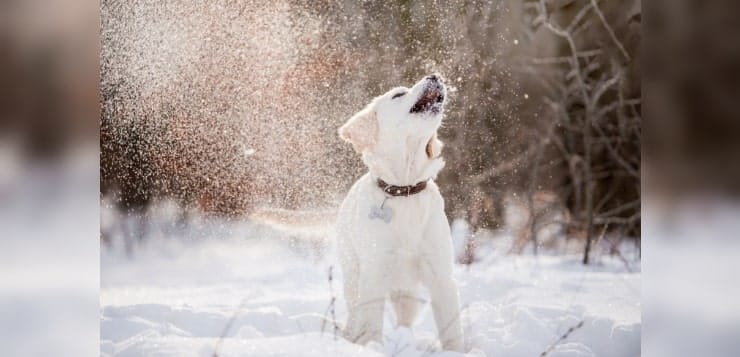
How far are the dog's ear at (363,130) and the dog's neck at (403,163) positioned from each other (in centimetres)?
3

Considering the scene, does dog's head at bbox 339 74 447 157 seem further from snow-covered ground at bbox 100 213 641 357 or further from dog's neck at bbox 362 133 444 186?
snow-covered ground at bbox 100 213 641 357

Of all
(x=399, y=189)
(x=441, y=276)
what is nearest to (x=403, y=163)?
(x=399, y=189)

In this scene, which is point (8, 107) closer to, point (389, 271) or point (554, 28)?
point (389, 271)

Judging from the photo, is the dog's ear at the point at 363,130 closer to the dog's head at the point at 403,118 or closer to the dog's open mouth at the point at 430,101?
the dog's head at the point at 403,118

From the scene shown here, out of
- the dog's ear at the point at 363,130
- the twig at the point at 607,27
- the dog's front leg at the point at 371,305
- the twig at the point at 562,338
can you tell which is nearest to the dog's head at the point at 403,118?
the dog's ear at the point at 363,130

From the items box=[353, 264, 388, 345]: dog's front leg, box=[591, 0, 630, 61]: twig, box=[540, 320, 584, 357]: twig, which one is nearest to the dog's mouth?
box=[353, 264, 388, 345]: dog's front leg

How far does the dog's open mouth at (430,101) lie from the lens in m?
1.85

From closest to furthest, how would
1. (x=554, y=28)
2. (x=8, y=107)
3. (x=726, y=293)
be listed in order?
(x=8, y=107), (x=726, y=293), (x=554, y=28)

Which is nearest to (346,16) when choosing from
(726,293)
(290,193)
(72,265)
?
(290,193)

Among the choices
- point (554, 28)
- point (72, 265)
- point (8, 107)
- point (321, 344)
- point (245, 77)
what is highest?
point (554, 28)

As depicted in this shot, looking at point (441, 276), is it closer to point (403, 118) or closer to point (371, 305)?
point (371, 305)

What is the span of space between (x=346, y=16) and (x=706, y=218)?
4.12 ft

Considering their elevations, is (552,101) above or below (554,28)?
below

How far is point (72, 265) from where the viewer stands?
64.2 inches
